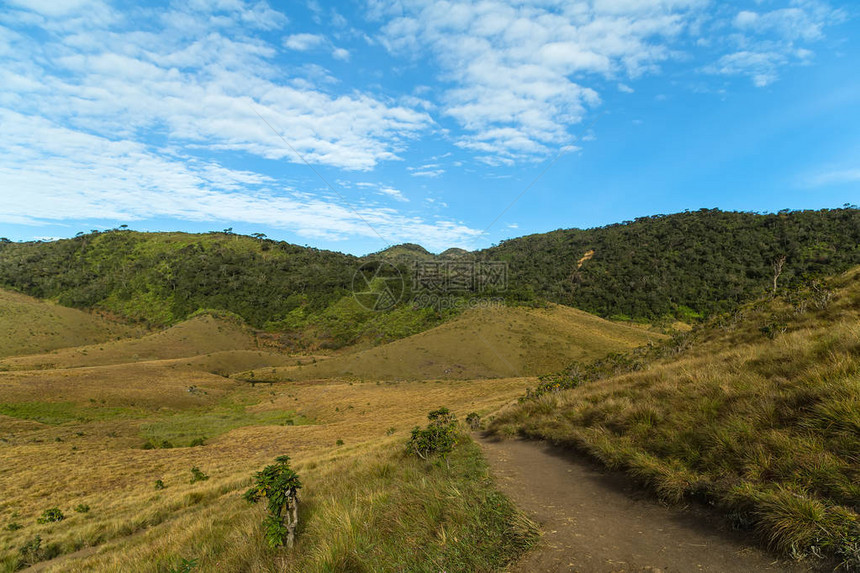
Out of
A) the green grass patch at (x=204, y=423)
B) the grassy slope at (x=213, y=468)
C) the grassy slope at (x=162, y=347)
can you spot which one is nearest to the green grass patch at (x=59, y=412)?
the grassy slope at (x=213, y=468)

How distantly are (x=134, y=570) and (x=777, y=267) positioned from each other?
127 feet

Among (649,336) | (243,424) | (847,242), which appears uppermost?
(847,242)

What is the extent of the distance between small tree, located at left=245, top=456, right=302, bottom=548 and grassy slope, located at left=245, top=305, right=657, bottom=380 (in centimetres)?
4500

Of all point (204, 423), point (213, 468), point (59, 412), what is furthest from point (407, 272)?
point (213, 468)

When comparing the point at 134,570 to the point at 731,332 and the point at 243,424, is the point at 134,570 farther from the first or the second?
the point at 243,424

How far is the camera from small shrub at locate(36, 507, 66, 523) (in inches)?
440

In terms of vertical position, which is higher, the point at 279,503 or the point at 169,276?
the point at 169,276

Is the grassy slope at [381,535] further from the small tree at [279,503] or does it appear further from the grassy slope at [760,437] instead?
the grassy slope at [760,437]

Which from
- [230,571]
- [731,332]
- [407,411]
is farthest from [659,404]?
[407,411]

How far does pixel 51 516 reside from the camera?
1130cm

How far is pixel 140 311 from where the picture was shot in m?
91.4

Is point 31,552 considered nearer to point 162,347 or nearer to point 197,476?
point 197,476

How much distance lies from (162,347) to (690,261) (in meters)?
122

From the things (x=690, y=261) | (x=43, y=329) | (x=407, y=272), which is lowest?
(x=43, y=329)
